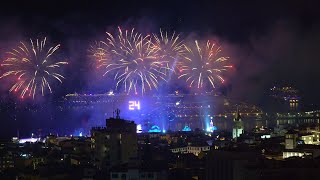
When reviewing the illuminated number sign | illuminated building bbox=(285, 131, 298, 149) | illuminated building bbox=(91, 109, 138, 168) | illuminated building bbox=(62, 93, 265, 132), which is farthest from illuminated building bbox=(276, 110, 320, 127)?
illuminated building bbox=(91, 109, 138, 168)

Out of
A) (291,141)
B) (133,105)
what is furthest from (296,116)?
(291,141)

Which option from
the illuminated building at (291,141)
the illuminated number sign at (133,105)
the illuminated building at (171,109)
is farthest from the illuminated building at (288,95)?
the illuminated building at (291,141)

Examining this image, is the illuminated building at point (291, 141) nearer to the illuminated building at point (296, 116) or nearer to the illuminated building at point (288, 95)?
the illuminated building at point (296, 116)

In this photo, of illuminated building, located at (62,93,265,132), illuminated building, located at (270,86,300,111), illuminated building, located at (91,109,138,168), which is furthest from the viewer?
illuminated building, located at (270,86,300,111)

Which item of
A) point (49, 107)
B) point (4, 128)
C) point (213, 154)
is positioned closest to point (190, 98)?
point (49, 107)

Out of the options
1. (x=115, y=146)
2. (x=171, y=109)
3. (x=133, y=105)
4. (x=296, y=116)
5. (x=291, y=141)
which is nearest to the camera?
(x=115, y=146)

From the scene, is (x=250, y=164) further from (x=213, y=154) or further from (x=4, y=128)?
(x=4, y=128)

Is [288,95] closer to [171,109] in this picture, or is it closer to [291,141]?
[171,109]

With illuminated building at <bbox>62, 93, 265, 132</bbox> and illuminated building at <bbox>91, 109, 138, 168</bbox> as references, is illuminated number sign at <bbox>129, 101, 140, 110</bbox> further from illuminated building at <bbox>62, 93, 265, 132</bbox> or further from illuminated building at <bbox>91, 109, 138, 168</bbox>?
illuminated building at <bbox>91, 109, 138, 168</bbox>
